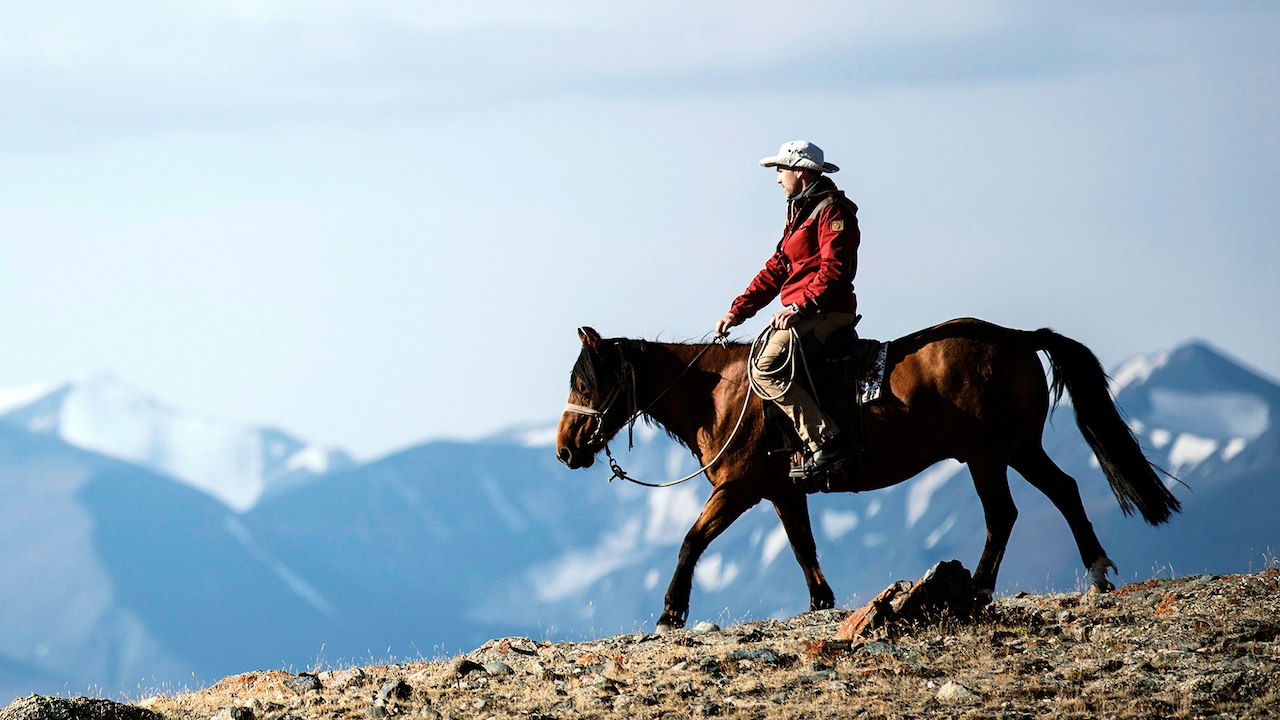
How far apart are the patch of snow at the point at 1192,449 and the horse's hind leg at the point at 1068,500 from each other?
4852 inches

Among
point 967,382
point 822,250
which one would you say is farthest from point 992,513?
point 822,250

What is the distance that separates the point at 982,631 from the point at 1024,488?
16448 centimetres

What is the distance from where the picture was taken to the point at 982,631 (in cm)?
1126

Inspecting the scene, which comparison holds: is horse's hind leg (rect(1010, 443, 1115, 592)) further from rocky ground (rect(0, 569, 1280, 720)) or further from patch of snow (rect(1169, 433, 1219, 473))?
patch of snow (rect(1169, 433, 1219, 473))

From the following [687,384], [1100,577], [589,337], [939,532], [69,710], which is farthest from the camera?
[939,532]

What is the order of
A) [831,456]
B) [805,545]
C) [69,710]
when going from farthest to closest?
[805,545]
[831,456]
[69,710]

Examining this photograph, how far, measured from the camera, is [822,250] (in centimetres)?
1227

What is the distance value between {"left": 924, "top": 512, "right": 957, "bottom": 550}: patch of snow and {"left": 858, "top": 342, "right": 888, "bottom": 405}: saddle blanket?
145 metres

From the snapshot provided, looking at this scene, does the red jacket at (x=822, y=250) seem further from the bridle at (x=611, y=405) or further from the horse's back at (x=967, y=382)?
the bridle at (x=611, y=405)

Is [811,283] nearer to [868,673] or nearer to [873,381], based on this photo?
[873,381]

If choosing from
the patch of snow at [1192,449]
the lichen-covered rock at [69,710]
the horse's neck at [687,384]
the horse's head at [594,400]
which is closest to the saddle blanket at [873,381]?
the horse's neck at [687,384]

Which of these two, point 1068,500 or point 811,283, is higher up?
point 811,283

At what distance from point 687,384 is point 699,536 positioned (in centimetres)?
138

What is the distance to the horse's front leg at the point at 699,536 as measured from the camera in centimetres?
1241
